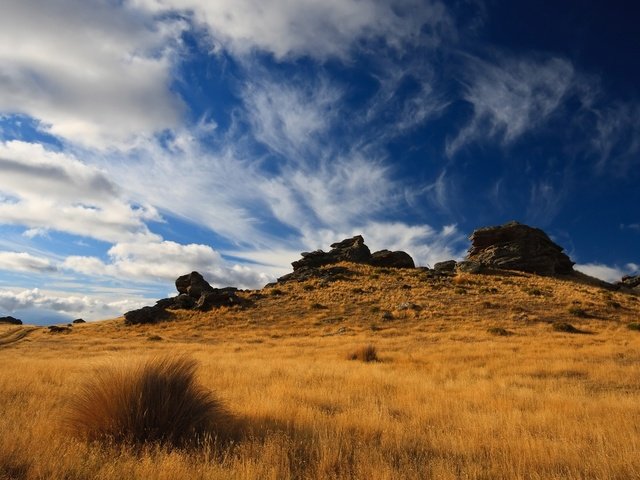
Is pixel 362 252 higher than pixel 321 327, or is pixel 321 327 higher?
pixel 362 252

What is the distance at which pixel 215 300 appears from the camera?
50.8m

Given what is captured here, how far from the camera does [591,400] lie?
10.7 metres

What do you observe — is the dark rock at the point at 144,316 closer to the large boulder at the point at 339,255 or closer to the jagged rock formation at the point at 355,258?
the jagged rock formation at the point at 355,258

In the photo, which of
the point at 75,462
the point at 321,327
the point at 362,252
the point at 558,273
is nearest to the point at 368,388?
the point at 75,462

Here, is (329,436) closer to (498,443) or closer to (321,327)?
(498,443)

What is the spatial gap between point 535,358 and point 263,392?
13446 mm

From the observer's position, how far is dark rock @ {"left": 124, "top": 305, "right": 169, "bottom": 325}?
1870 inches

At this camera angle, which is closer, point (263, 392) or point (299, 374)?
point (263, 392)

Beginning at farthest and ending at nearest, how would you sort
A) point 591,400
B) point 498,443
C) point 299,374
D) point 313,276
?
1. point 313,276
2. point 299,374
3. point 591,400
4. point 498,443

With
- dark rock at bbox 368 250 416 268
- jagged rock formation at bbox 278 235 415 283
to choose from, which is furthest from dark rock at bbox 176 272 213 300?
dark rock at bbox 368 250 416 268

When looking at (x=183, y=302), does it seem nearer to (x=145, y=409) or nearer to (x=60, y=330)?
(x=60, y=330)

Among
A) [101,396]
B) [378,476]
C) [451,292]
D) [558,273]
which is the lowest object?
[378,476]

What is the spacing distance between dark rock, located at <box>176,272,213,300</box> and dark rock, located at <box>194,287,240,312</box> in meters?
3.49

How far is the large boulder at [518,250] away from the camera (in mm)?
63531
